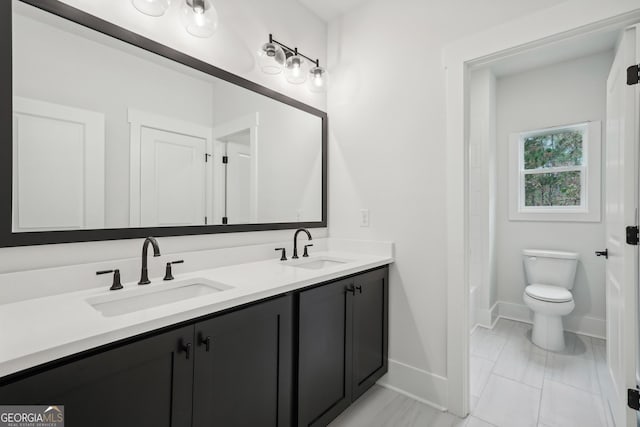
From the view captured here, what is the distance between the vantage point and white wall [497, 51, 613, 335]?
276 cm

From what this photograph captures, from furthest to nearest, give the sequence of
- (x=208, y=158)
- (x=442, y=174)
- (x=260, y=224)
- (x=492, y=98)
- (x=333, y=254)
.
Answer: (x=492, y=98) → (x=333, y=254) → (x=260, y=224) → (x=442, y=174) → (x=208, y=158)

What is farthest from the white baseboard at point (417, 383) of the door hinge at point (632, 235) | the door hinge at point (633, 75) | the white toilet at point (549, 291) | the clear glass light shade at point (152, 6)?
the clear glass light shade at point (152, 6)

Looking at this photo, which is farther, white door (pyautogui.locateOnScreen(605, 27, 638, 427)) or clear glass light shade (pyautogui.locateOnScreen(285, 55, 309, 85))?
clear glass light shade (pyautogui.locateOnScreen(285, 55, 309, 85))

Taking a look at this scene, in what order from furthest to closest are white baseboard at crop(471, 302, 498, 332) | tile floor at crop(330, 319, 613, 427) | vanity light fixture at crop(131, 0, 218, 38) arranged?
1. white baseboard at crop(471, 302, 498, 332)
2. tile floor at crop(330, 319, 613, 427)
3. vanity light fixture at crop(131, 0, 218, 38)

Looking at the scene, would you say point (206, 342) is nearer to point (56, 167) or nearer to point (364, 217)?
point (56, 167)

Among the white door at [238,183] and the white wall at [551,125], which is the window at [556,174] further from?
the white door at [238,183]

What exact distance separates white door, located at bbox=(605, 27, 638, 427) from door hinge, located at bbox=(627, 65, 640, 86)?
25 mm

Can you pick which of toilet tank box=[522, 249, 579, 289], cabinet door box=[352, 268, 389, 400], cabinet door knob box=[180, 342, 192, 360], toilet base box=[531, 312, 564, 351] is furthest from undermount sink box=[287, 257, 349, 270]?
toilet tank box=[522, 249, 579, 289]

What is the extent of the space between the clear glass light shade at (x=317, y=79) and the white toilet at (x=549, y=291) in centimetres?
248

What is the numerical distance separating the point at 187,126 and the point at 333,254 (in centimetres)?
125

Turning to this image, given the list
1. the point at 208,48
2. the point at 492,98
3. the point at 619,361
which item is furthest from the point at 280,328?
the point at 492,98

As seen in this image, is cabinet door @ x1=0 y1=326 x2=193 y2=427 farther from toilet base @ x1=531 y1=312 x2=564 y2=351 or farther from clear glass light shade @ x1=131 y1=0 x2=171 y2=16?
toilet base @ x1=531 y1=312 x2=564 y2=351

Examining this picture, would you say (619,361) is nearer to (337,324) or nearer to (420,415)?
(420,415)

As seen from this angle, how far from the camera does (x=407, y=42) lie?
6.43 ft
